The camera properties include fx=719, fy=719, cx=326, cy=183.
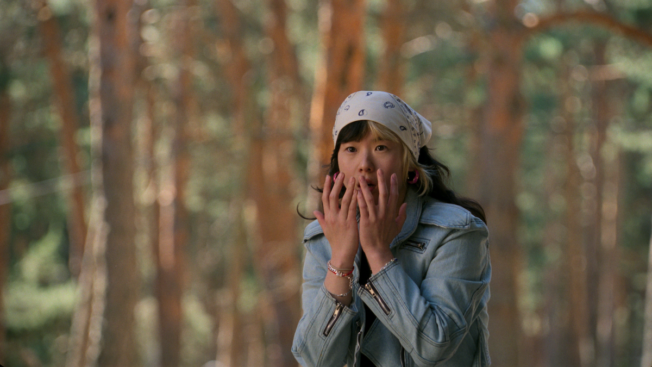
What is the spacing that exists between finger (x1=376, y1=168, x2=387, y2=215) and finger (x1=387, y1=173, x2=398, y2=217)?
22 millimetres

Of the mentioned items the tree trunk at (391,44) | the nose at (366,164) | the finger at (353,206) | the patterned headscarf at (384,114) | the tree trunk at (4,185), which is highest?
the patterned headscarf at (384,114)

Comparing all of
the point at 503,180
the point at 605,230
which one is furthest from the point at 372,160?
the point at 605,230

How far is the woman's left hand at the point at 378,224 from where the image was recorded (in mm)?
2016

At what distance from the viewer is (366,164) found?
2166mm

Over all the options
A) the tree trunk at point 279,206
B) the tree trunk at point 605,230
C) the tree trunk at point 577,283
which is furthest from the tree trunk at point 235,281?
the tree trunk at point 605,230

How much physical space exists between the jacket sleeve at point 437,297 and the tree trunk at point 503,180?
24.4ft

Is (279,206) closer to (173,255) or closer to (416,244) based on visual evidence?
(173,255)

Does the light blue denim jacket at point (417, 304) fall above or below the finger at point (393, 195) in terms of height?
below

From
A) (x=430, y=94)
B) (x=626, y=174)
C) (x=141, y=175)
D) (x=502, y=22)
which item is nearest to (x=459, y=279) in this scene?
(x=502, y=22)

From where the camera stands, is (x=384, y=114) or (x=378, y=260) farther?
(x=384, y=114)

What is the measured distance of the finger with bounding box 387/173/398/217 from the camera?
2.04m

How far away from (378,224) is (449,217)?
239 mm

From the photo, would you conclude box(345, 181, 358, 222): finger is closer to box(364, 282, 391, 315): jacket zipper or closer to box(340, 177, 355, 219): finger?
box(340, 177, 355, 219): finger

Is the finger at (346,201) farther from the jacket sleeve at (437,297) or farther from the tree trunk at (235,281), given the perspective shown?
the tree trunk at (235,281)
